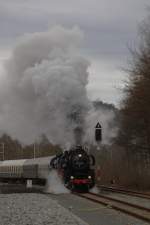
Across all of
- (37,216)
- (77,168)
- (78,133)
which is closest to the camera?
(37,216)

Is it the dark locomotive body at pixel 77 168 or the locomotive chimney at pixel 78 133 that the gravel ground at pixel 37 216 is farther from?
the locomotive chimney at pixel 78 133

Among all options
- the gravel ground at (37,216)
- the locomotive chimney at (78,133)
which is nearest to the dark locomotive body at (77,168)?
the locomotive chimney at (78,133)

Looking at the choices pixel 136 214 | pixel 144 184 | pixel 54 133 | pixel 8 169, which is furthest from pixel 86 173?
pixel 8 169

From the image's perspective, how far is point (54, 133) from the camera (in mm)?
38719

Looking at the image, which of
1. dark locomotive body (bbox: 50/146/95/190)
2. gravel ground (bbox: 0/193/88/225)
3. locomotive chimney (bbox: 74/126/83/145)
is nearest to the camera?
gravel ground (bbox: 0/193/88/225)

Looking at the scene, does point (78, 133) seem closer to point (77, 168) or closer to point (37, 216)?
point (77, 168)

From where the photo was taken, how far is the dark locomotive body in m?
Answer: 34.1

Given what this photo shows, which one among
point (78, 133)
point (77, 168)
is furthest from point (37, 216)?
point (78, 133)

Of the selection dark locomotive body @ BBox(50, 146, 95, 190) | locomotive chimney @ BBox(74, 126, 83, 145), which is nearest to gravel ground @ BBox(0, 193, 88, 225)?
dark locomotive body @ BBox(50, 146, 95, 190)

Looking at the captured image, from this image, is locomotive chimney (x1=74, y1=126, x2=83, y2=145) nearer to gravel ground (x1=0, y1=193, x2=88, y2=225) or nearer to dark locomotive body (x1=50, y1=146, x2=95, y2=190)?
dark locomotive body (x1=50, y1=146, x2=95, y2=190)

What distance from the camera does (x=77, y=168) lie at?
3409 cm

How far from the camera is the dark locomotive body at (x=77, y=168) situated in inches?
1344

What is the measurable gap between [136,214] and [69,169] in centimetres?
1638

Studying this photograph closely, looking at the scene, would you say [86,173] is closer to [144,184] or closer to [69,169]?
[69,169]
